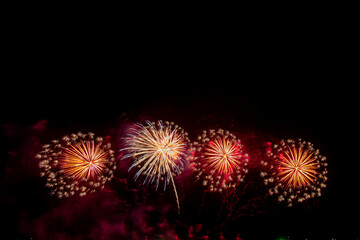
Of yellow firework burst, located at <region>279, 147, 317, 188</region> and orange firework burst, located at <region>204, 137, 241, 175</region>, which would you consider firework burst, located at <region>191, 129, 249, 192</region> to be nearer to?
Answer: orange firework burst, located at <region>204, 137, 241, 175</region>

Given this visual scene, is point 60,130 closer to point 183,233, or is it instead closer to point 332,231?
point 183,233

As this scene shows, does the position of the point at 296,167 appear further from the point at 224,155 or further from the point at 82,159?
the point at 82,159

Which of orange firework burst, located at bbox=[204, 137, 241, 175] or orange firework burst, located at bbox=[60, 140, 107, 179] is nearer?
orange firework burst, located at bbox=[60, 140, 107, 179]

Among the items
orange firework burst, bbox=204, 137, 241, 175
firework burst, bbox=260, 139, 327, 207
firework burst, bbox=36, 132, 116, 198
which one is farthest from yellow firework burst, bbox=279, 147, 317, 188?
firework burst, bbox=36, 132, 116, 198

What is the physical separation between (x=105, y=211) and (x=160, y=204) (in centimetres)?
396

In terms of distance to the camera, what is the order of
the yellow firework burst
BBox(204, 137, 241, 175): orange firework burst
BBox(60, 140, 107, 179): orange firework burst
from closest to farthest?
BBox(60, 140, 107, 179): orange firework burst < BBox(204, 137, 241, 175): orange firework burst < the yellow firework burst

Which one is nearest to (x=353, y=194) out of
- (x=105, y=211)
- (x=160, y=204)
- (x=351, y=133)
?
(x=351, y=133)

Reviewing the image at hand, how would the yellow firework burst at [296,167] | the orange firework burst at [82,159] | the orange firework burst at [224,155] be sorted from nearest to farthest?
the orange firework burst at [82,159], the orange firework burst at [224,155], the yellow firework burst at [296,167]

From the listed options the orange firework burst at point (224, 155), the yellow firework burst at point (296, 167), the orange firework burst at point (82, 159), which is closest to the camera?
the orange firework burst at point (82, 159)

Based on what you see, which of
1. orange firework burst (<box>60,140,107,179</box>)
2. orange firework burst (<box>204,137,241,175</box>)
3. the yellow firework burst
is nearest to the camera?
orange firework burst (<box>60,140,107,179</box>)

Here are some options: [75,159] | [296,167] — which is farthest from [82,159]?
[296,167]

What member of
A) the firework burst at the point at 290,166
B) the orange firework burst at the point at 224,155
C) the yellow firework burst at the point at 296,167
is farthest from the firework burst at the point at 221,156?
the yellow firework burst at the point at 296,167

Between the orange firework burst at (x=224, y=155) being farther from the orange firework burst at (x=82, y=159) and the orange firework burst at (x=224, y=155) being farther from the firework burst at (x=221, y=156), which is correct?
the orange firework burst at (x=82, y=159)

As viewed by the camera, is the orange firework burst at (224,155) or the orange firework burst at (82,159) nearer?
the orange firework burst at (82,159)
